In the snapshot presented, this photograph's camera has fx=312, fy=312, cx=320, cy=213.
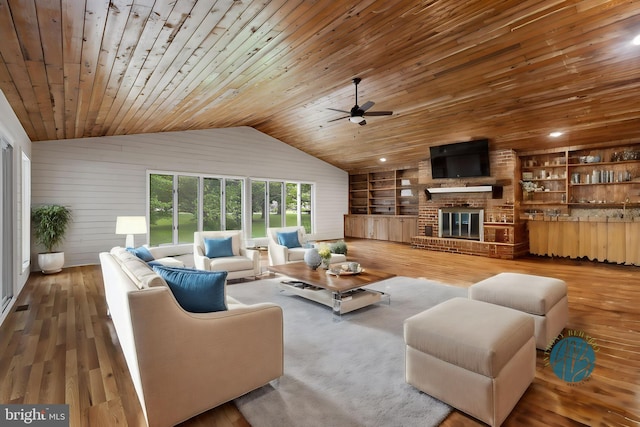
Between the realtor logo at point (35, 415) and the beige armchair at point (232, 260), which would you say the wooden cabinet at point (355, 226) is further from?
the realtor logo at point (35, 415)

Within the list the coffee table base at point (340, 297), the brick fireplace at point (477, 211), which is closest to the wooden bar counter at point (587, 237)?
the brick fireplace at point (477, 211)

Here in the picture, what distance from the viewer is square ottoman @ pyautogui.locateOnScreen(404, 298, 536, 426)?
1.71 m

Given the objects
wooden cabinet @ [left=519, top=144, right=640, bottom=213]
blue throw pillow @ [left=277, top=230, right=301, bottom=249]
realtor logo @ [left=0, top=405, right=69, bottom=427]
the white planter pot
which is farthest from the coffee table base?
wooden cabinet @ [left=519, top=144, right=640, bottom=213]

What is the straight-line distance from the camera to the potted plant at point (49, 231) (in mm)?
5656

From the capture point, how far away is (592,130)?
19.4ft

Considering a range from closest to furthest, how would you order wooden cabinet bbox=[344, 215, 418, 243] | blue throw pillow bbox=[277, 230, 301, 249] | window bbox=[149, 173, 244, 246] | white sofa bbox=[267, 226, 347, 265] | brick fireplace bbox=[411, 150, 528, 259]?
white sofa bbox=[267, 226, 347, 265]
blue throw pillow bbox=[277, 230, 301, 249]
brick fireplace bbox=[411, 150, 528, 259]
window bbox=[149, 173, 244, 246]
wooden cabinet bbox=[344, 215, 418, 243]

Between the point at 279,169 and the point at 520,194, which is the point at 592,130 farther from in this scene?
the point at 279,169

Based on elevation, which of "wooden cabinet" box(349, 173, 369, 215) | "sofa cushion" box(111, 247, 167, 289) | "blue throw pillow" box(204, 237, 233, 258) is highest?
"wooden cabinet" box(349, 173, 369, 215)

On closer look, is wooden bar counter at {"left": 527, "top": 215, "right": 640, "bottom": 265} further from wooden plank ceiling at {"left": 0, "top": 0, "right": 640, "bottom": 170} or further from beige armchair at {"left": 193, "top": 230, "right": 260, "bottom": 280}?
beige armchair at {"left": 193, "top": 230, "right": 260, "bottom": 280}

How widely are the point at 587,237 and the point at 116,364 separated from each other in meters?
8.32

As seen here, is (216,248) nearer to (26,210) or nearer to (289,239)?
(289,239)

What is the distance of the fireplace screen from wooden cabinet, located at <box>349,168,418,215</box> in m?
1.71

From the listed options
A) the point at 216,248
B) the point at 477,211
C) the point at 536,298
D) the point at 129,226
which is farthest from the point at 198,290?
the point at 477,211

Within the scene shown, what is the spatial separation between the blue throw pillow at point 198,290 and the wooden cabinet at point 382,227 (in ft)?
27.7
